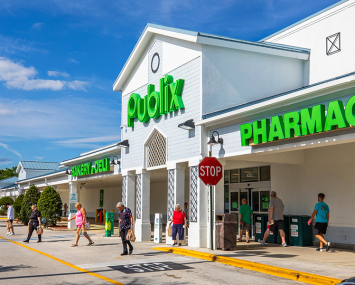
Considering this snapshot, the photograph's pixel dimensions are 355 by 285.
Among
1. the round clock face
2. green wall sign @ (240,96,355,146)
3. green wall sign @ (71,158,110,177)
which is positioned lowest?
green wall sign @ (71,158,110,177)

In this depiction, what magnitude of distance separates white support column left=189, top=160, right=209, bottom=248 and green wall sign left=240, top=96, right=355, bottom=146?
2875 millimetres

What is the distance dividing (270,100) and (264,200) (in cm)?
687

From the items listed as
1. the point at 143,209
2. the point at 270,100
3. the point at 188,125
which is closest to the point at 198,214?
the point at 188,125

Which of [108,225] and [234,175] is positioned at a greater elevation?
[234,175]

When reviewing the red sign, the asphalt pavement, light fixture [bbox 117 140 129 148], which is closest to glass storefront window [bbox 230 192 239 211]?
light fixture [bbox 117 140 129 148]

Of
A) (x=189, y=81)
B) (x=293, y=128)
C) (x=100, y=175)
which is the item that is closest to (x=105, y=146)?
(x=100, y=175)

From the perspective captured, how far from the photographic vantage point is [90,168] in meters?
25.3

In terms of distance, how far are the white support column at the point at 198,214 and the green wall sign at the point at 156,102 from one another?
2.95m

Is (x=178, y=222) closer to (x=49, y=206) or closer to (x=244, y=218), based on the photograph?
(x=244, y=218)

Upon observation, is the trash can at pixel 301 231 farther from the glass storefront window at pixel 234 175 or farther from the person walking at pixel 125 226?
the person walking at pixel 125 226

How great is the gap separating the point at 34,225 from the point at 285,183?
11027mm

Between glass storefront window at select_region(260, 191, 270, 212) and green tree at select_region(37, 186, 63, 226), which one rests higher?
glass storefront window at select_region(260, 191, 270, 212)

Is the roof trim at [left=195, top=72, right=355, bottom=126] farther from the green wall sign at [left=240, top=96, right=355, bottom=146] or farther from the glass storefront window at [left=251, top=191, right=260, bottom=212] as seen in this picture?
the glass storefront window at [left=251, top=191, right=260, bottom=212]

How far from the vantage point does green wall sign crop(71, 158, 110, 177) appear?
23142 mm
